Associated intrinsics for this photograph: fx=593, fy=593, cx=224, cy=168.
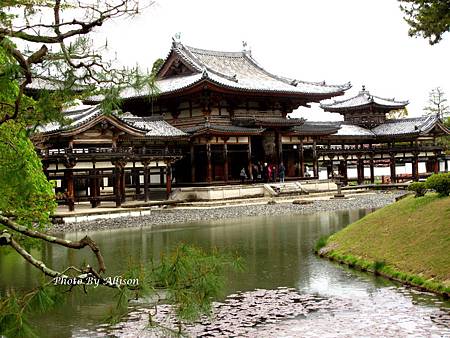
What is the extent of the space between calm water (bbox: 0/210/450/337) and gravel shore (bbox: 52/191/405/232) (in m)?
2.05

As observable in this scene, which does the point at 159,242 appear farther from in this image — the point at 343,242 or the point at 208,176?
the point at 208,176

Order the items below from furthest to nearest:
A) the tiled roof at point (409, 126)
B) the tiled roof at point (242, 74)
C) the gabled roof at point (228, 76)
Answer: the tiled roof at point (409, 126) → the tiled roof at point (242, 74) → the gabled roof at point (228, 76)

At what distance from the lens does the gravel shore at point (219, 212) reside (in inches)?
1168

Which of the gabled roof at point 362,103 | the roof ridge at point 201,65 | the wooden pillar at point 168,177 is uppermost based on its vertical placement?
the roof ridge at point 201,65

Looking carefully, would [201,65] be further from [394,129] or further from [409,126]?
[409,126]

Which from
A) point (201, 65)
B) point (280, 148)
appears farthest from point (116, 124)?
point (280, 148)

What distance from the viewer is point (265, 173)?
46.7 meters

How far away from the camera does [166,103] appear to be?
47.4 meters

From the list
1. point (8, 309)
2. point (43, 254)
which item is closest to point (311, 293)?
point (8, 309)

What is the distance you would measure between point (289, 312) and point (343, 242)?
7.69 meters

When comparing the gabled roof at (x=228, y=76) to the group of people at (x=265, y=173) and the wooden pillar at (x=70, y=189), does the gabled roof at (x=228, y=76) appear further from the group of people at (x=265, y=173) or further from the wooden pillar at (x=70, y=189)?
the wooden pillar at (x=70, y=189)

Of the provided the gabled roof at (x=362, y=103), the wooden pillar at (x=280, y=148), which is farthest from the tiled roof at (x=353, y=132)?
the wooden pillar at (x=280, y=148)

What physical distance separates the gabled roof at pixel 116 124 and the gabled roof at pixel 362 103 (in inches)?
975

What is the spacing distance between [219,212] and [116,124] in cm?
859
